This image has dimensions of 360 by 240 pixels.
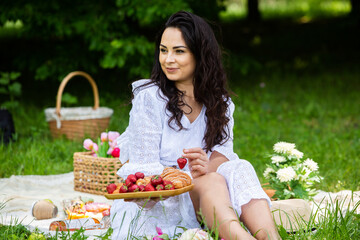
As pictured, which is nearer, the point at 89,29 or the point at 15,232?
the point at 15,232

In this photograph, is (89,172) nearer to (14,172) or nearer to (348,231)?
(14,172)

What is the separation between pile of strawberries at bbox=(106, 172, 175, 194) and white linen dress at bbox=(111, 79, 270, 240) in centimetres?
17

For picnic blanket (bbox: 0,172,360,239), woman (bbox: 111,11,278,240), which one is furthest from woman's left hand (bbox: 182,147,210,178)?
picnic blanket (bbox: 0,172,360,239)

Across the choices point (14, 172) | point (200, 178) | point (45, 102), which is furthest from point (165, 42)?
point (45, 102)

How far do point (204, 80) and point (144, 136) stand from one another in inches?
20.0

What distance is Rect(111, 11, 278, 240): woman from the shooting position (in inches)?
112

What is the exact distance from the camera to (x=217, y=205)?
2762 millimetres

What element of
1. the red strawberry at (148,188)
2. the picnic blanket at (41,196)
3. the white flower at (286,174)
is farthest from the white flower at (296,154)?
the red strawberry at (148,188)

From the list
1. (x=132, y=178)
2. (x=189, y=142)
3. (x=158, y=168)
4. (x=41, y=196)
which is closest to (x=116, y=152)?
(x=41, y=196)

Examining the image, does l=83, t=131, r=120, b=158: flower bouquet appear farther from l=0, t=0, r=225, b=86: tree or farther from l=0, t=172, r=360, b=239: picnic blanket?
l=0, t=0, r=225, b=86: tree

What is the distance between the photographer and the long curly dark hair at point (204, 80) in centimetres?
317

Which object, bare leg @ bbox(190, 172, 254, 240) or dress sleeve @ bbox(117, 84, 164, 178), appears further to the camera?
dress sleeve @ bbox(117, 84, 164, 178)

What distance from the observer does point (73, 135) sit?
5.68 metres

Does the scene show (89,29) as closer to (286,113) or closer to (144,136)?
(286,113)
